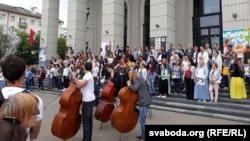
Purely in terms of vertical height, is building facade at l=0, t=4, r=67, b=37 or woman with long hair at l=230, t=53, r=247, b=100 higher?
building facade at l=0, t=4, r=67, b=37

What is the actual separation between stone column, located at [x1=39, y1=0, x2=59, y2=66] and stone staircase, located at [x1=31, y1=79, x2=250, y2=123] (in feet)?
44.9

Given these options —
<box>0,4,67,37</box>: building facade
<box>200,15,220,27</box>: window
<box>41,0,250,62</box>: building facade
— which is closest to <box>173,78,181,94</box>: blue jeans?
<box>41,0,250,62</box>: building facade

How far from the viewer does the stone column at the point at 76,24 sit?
20.2m

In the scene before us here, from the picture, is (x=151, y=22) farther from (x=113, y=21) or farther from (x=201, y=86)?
(x=201, y=86)

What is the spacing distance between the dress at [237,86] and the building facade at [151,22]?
3173 millimetres

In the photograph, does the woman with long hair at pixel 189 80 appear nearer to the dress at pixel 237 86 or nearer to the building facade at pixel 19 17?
the dress at pixel 237 86

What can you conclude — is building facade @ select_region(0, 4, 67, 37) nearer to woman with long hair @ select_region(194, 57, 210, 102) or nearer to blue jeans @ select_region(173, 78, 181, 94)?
blue jeans @ select_region(173, 78, 181, 94)

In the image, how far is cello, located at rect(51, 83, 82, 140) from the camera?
5.39 meters

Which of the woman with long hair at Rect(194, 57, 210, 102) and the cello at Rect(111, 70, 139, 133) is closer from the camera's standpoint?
the cello at Rect(111, 70, 139, 133)

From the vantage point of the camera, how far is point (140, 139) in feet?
20.5

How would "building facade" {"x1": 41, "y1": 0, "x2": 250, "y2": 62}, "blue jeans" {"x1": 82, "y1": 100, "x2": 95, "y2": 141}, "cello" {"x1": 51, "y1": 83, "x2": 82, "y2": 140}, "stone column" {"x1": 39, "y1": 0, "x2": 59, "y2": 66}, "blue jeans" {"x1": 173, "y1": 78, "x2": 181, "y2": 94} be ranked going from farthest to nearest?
"stone column" {"x1": 39, "y1": 0, "x2": 59, "y2": 66} → "building facade" {"x1": 41, "y1": 0, "x2": 250, "y2": 62} → "blue jeans" {"x1": 173, "y1": 78, "x2": 181, "y2": 94} → "blue jeans" {"x1": 82, "y1": 100, "x2": 95, "y2": 141} → "cello" {"x1": 51, "y1": 83, "x2": 82, "y2": 140}

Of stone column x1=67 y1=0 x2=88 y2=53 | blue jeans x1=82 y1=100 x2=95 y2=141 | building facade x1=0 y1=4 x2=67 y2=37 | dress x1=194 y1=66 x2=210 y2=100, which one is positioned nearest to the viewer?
blue jeans x1=82 y1=100 x2=95 y2=141

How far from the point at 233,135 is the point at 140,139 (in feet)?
8.23

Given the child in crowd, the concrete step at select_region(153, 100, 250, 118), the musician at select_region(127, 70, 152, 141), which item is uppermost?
the child in crowd
